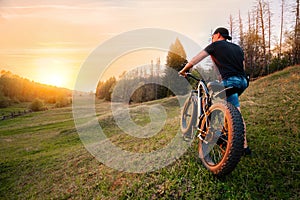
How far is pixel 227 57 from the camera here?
4.19m

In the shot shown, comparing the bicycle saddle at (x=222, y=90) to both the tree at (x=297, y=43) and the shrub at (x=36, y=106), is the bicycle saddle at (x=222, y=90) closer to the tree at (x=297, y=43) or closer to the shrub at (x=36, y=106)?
the tree at (x=297, y=43)

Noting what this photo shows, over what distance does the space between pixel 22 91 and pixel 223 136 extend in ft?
312

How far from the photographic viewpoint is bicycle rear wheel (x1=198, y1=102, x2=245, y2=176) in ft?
11.1

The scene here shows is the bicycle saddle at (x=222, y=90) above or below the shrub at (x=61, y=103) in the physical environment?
above

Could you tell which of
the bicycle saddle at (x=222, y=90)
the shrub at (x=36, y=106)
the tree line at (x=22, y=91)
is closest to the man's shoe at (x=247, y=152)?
the bicycle saddle at (x=222, y=90)

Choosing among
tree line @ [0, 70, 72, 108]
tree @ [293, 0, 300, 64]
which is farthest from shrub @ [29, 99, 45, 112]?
tree @ [293, 0, 300, 64]

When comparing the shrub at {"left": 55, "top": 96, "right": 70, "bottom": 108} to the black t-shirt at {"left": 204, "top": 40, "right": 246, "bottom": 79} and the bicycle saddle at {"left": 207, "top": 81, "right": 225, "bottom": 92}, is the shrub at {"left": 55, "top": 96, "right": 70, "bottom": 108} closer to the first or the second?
the bicycle saddle at {"left": 207, "top": 81, "right": 225, "bottom": 92}

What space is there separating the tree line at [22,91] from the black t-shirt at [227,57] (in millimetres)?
72864

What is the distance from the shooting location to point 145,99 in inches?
1401

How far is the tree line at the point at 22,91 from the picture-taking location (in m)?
72.1

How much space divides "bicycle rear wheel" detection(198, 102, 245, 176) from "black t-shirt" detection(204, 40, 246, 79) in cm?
79

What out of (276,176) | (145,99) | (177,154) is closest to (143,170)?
(177,154)

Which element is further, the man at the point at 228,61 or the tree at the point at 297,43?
the tree at the point at 297,43

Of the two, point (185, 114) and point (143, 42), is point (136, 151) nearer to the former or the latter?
point (185, 114)
